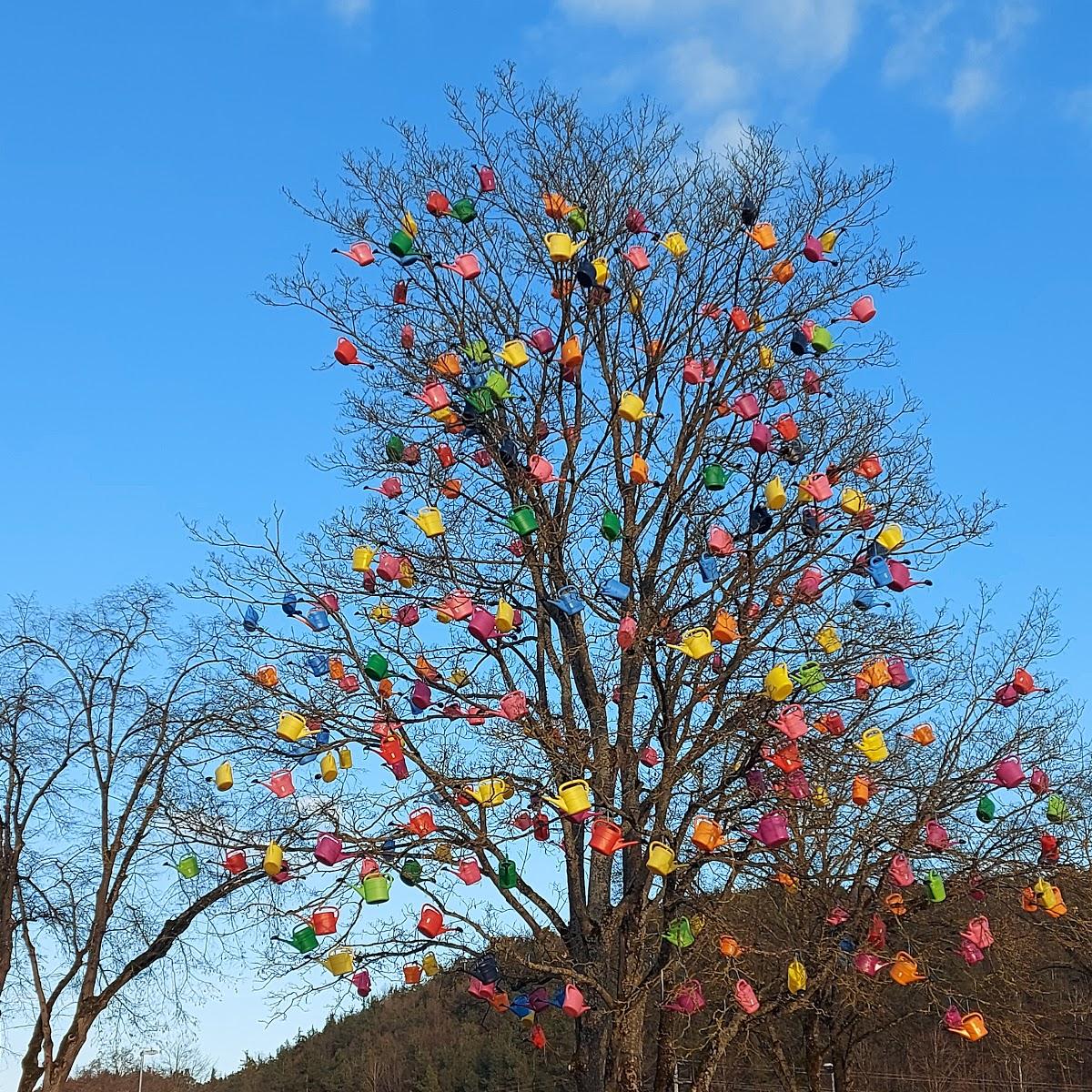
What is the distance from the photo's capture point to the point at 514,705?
8094mm

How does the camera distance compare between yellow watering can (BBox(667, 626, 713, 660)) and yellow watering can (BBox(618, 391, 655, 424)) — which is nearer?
yellow watering can (BBox(667, 626, 713, 660))

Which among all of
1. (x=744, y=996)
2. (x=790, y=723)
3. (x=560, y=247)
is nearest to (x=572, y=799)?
(x=790, y=723)

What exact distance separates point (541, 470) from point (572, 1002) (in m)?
3.59

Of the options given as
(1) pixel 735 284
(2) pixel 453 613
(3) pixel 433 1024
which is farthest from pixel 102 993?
(3) pixel 433 1024

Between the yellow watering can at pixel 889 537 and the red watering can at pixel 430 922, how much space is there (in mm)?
3980

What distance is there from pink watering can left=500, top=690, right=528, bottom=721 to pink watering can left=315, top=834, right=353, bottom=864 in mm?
1346

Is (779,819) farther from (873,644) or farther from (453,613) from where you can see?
(453,613)

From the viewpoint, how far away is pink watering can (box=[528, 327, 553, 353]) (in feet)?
32.0

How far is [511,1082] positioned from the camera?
35156 mm

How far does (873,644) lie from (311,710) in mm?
3952

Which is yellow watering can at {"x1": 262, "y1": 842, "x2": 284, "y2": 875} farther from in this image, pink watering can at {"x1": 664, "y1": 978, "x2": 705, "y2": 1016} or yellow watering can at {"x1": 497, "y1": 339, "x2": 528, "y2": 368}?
yellow watering can at {"x1": 497, "y1": 339, "x2": 528, "y2": 368}

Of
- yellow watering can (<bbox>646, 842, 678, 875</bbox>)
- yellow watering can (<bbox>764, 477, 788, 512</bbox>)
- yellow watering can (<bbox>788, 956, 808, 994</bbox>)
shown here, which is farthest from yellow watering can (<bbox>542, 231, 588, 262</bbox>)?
yellow watering can (<bbox>788, 956, 808, 994</bbox>)

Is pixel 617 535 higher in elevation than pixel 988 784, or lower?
higher

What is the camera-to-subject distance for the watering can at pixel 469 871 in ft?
26.8
